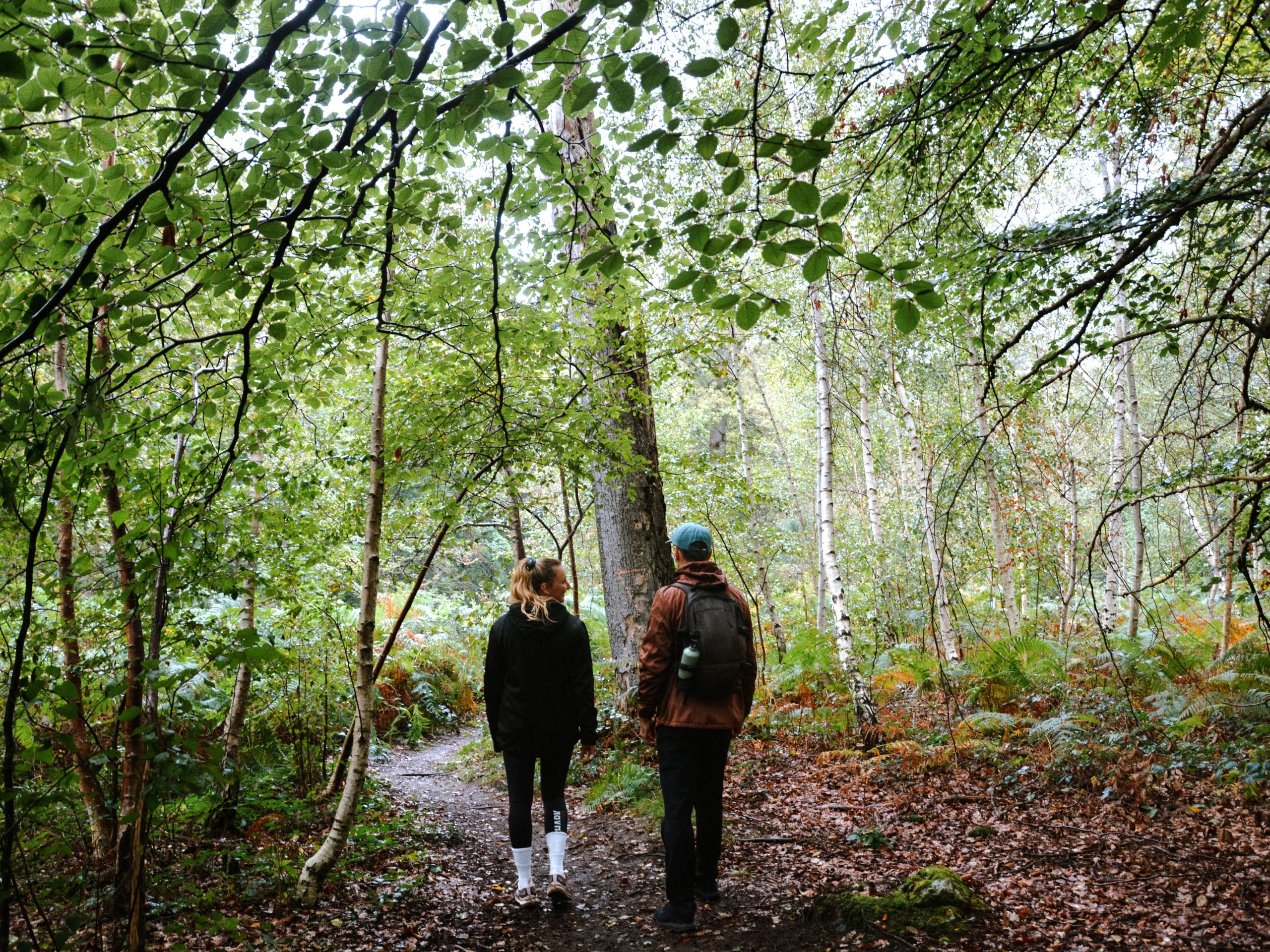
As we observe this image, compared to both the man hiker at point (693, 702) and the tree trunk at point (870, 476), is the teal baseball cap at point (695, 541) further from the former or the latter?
the tree trunk at point (870, 476)

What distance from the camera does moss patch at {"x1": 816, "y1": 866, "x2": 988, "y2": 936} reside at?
3.53 meters

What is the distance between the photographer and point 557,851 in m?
4.23

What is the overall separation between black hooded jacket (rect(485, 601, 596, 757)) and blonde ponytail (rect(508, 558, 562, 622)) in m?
0.05

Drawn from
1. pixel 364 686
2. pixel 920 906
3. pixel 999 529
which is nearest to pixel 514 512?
pixel 364 686

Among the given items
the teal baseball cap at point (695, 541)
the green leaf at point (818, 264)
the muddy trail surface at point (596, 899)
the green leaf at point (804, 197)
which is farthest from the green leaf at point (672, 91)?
the muddy trail surface at point (596, 899)

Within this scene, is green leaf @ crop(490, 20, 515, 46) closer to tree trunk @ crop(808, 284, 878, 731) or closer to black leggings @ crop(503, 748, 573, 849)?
black leggings @ crop(503, 748, 573, 849)

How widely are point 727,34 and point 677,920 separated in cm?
386

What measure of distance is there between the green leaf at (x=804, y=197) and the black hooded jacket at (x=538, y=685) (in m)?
3.05

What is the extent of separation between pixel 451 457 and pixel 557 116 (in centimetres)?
436

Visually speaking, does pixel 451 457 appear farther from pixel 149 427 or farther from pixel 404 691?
pixel 404 691

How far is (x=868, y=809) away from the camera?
540 centimetres

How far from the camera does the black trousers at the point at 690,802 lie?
3.80m

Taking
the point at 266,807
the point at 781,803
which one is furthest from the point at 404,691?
the point at 781,803

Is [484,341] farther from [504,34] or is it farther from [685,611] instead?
[504,34]
